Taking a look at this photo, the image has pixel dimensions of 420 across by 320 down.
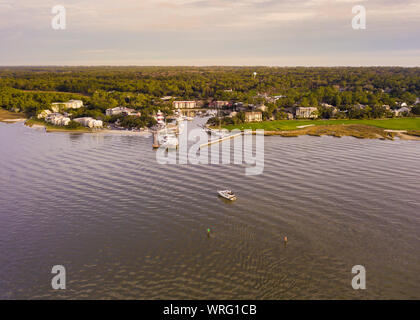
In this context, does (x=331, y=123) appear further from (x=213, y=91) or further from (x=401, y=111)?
(x=213, y=91)

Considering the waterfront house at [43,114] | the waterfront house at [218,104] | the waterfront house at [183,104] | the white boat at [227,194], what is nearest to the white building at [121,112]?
the waterfront house at [43,114]

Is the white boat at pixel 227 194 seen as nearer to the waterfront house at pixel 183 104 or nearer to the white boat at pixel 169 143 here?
the white boat at pixel 169 143

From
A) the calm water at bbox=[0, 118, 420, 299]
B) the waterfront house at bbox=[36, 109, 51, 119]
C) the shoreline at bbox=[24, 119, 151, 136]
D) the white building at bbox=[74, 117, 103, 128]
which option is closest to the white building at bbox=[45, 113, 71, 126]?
the shoreline at bbox=[24, 119, 151, 136]

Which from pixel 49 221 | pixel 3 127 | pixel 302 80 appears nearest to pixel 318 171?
pixel 49 221

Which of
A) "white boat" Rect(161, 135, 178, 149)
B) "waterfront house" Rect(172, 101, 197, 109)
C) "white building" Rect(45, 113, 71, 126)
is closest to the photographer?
"white boat" Rect(161, 135, 178, 149)

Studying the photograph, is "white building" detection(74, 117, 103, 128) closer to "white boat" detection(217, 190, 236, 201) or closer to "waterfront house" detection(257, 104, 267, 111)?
"waterfront house" detection(257, 104, 267, 111)

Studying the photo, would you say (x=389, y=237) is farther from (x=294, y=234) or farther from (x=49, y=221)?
(x=49, y=221)
